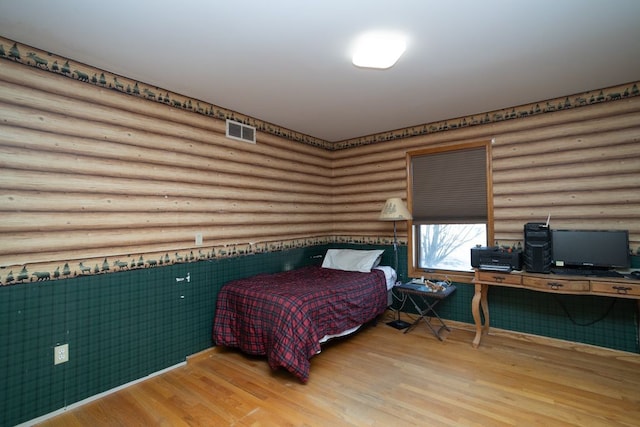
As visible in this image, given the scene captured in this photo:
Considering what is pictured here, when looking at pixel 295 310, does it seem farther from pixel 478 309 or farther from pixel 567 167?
pixel 567 167

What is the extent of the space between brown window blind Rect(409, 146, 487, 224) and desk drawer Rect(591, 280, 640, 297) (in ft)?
4.17

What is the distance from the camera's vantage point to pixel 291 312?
267 centimetres

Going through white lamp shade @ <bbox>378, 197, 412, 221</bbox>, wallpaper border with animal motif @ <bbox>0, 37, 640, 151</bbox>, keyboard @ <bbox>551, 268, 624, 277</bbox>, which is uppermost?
wallpaper border with animal motif @ <bbox>0, 37, 640, 151</bbox>

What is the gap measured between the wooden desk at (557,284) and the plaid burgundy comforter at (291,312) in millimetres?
1147

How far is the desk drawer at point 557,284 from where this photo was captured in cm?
280

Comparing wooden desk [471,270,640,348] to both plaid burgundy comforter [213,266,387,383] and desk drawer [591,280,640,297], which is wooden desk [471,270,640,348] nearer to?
desk drawer [591,280,640,297]

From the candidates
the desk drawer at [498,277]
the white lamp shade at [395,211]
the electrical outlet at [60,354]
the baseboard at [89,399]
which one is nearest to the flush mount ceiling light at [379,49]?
the white lamp shade at [395,211]

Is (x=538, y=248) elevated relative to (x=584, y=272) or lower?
elevated

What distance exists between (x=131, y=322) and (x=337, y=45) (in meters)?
2.84

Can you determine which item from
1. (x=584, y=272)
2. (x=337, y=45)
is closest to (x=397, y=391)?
(x=584, y=272)

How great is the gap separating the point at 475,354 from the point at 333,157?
3425 millimetres

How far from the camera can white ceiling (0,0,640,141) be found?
6.02 feet

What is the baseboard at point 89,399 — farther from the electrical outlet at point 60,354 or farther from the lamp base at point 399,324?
the lamp base at point 399,324

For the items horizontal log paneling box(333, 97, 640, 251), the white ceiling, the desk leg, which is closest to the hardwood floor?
the desk leg
